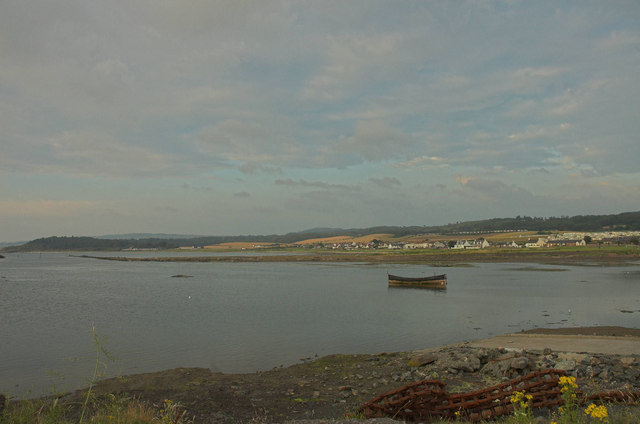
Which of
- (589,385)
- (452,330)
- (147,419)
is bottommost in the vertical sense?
(452,330)

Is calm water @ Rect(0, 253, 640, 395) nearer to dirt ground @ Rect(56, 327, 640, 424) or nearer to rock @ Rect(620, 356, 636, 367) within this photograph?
dirt ground @ Rect(56, 327, 640, 424)

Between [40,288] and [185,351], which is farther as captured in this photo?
[40,288]

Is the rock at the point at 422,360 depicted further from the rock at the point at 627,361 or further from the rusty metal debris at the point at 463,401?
the rusty metal debris at the point at 463,401

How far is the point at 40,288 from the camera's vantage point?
4916cm

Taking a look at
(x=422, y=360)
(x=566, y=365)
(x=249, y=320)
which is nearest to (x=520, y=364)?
(x=566, y=365)

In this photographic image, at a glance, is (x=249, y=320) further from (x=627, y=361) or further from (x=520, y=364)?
(x=627, y=361)

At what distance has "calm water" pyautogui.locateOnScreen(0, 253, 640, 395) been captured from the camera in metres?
18.7

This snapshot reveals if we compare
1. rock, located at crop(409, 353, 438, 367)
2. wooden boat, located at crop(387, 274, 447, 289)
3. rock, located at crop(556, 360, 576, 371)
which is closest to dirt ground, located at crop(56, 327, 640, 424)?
rock, located at crop(409, 353, 438, 367)

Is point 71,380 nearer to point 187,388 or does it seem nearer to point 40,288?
point 187,388

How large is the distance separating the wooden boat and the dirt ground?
114 ft

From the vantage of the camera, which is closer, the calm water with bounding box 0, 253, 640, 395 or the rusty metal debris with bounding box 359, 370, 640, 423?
the rusty metal debris with bounding box 359, 370, 640, 423

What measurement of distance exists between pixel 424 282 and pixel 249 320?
1198 inches

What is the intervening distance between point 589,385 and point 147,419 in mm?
11249

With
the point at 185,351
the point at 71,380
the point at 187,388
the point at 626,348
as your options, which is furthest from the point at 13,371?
the point at 626,348
